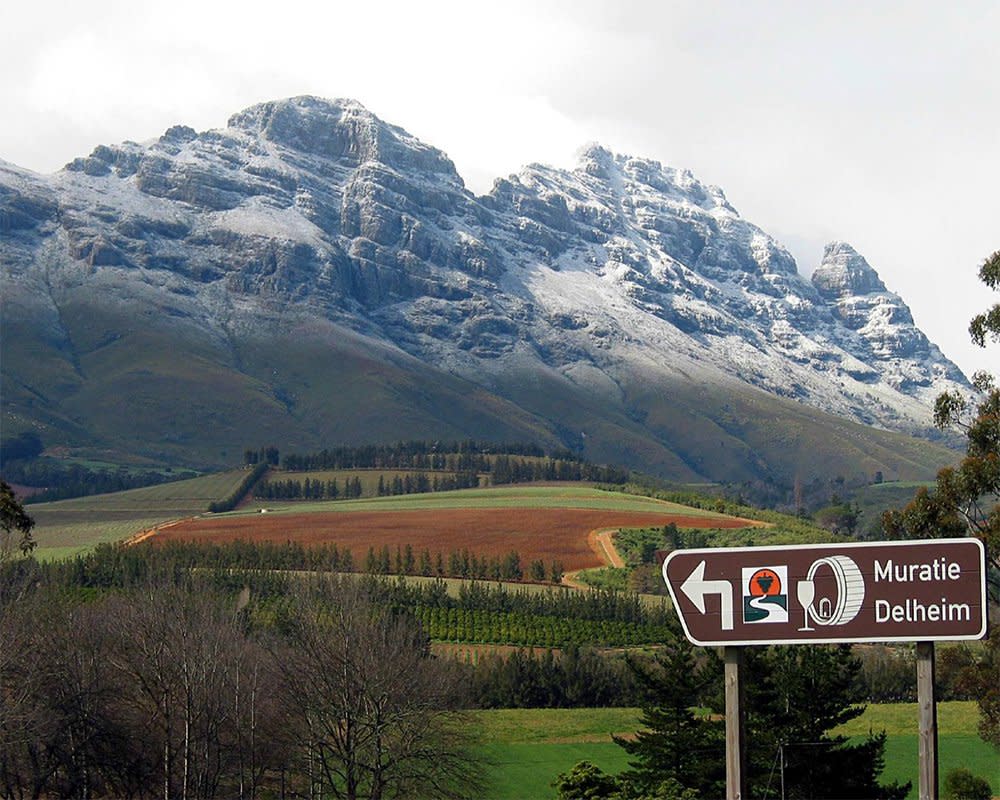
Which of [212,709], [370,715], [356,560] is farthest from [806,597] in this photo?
[356,560]

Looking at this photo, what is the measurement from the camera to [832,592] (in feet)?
86.0

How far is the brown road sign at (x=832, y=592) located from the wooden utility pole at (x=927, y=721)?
759 mm

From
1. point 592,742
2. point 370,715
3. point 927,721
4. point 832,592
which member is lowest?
point 592,742

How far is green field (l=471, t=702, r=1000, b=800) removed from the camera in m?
80.2

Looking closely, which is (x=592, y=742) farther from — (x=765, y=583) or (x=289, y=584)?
(x=765, y=583)

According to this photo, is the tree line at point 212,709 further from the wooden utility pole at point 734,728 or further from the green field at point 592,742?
the wooden utility pole at point 734,728

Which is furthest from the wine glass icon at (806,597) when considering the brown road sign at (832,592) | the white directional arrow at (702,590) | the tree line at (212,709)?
the tree line at (212,709)

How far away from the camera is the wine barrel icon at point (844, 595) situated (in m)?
26.1

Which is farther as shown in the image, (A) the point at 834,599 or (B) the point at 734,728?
(B) the point at 734,728

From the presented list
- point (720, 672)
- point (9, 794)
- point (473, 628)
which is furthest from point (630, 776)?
point (473, 628)

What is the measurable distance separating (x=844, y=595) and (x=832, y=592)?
23 cm

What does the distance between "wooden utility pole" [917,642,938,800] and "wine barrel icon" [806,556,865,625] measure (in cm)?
140

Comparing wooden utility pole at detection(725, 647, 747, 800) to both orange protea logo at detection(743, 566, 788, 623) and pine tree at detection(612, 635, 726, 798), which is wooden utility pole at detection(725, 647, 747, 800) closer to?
orange protea logo at detection(743, 566, 788, 623)

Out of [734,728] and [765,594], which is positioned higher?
[765,594]
